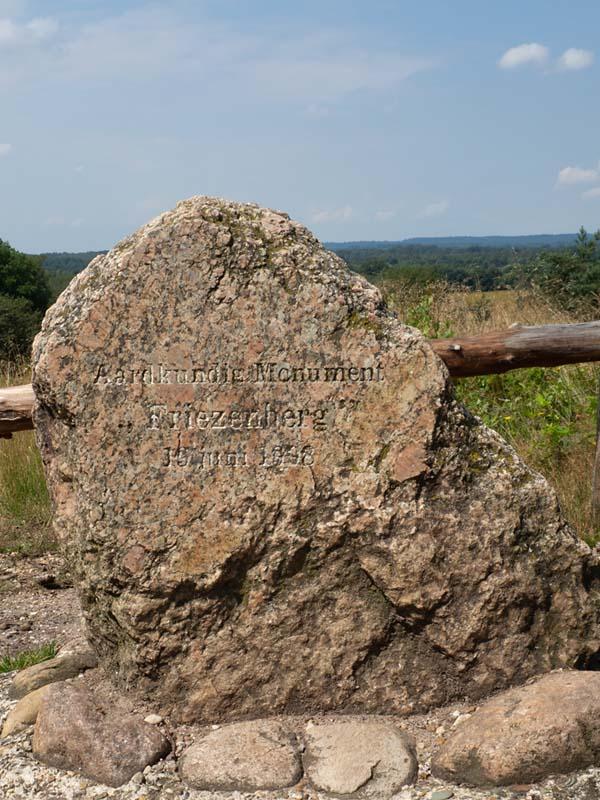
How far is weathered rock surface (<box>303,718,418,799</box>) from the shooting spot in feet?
10.6

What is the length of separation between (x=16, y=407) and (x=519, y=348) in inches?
124

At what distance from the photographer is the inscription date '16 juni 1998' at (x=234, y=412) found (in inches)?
138

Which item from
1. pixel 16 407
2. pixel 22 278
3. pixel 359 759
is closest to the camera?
pixel 359 759

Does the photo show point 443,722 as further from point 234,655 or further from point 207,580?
point 207,580

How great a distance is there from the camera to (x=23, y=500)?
260 inches

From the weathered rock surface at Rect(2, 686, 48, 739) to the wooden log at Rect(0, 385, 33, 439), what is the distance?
200cm

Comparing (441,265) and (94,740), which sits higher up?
(441,265)

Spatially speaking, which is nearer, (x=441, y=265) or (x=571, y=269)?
(x=571, y=269)

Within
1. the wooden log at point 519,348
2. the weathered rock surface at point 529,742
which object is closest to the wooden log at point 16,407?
the wooden log at point 519,348

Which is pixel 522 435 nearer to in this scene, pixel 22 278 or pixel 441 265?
pixel 441 265

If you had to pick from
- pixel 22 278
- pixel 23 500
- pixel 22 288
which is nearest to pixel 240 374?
pixel 23 500

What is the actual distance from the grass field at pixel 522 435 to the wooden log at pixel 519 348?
86 cm

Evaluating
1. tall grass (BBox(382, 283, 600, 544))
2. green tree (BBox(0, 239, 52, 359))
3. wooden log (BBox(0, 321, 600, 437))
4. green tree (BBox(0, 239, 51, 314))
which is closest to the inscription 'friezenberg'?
wooden log (BBox(0, 321, 600, 437))

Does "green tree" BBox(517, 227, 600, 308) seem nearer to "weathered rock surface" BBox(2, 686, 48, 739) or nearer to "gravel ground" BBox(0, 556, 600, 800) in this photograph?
"gravel ground" BBox(0, 556, 600, 800)
